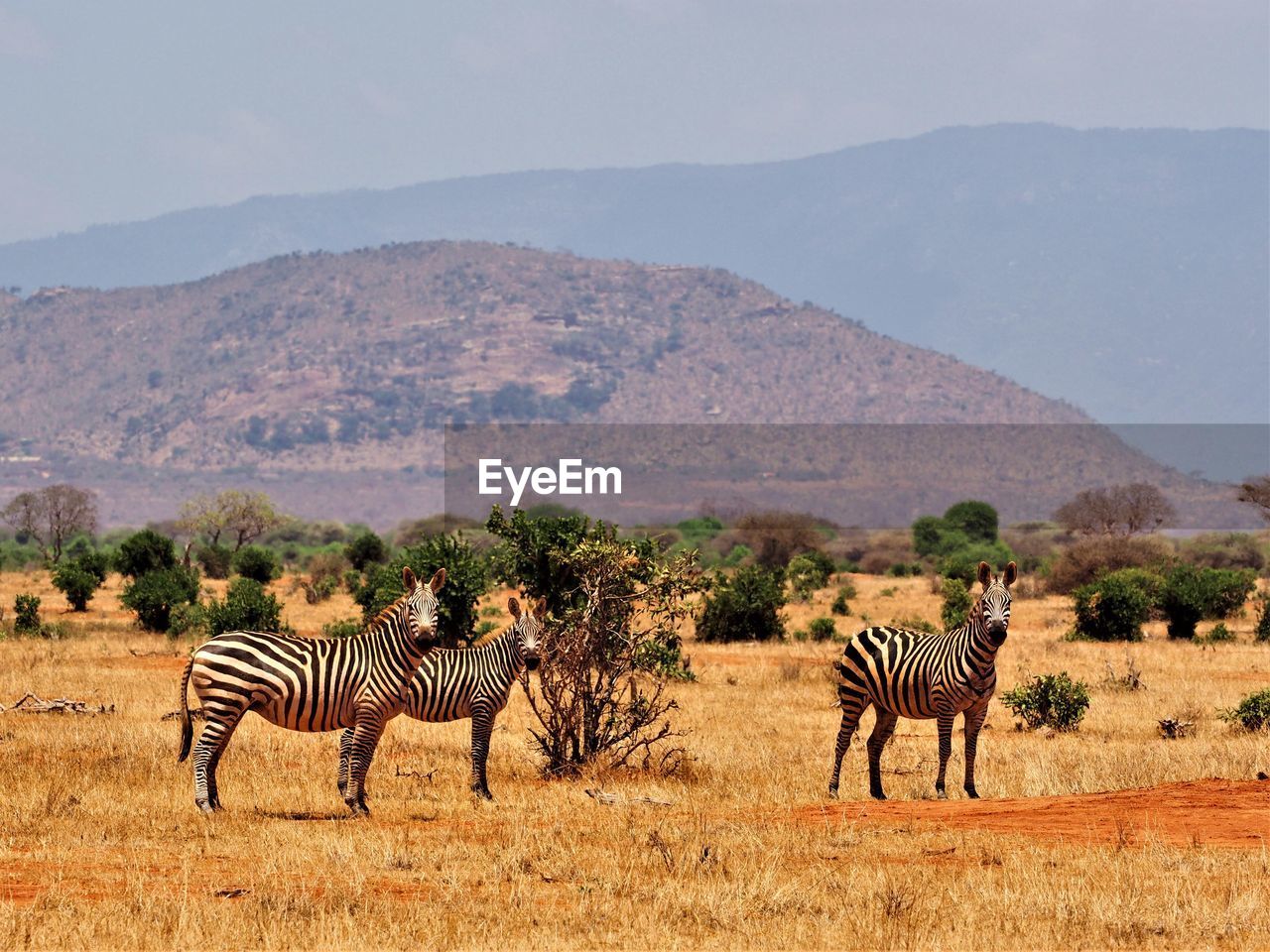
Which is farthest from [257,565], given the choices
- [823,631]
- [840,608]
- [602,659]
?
[602,659]

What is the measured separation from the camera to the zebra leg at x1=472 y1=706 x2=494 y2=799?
683 inches

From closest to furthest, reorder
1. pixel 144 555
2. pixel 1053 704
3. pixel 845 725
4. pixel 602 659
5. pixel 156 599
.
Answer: pixel 845 725 → pixel 602 659 → pixel 1053 704 → pixel 156 599 → pixel 144 555

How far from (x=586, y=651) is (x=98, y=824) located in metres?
6.02

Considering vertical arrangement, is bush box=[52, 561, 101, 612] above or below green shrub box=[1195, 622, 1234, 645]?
above

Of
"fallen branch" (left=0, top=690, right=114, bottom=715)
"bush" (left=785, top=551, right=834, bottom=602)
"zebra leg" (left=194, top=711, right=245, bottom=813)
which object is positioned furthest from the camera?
"bush" (left=785, top=551, right=834, bottom=602)

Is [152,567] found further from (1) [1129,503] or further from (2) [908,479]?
(2) [908,479]

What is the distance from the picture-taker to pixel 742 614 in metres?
41.2

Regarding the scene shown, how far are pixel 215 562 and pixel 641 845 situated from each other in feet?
188

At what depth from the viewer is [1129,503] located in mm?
88062

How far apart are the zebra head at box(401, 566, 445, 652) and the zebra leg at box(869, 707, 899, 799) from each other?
456 cm

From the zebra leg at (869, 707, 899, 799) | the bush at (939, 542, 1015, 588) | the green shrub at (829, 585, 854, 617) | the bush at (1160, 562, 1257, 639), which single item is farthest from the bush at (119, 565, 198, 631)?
the zebra leg at (869, 707, 899, 799)

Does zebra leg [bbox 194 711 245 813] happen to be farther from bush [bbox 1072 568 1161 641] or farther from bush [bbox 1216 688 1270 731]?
bush [bbox 1072 568 1161 641]

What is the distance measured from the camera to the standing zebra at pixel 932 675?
17344 mm

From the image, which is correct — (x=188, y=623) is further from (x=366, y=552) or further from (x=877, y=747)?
(x=366, y=552)
